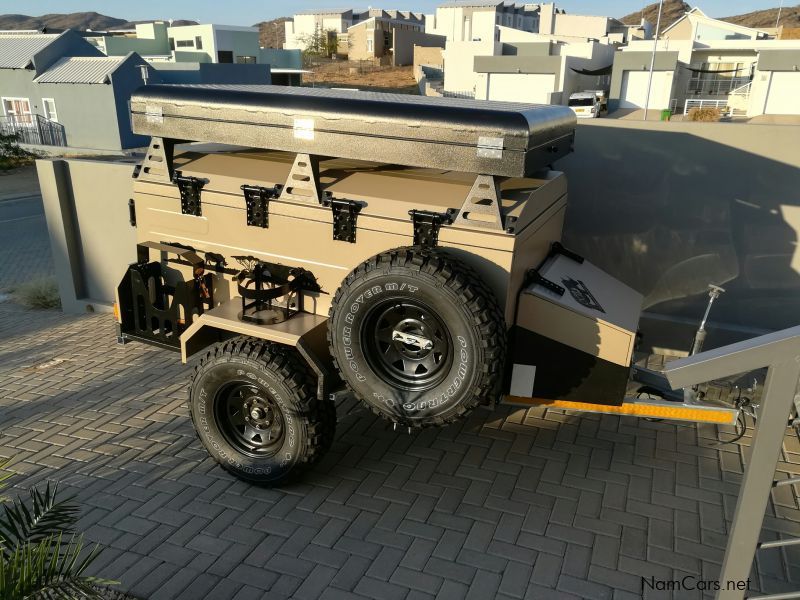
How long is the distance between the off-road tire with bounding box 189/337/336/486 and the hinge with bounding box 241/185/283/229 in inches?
32.4

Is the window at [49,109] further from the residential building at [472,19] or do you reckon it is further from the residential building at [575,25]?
the residential building at [575,25]

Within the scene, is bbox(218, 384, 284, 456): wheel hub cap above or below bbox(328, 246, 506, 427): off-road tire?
below

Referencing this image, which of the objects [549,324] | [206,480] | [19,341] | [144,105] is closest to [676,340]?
[549,324]

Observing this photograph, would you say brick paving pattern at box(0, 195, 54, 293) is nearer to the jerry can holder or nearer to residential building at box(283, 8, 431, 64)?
the jerry can holder

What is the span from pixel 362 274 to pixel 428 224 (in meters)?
0.51

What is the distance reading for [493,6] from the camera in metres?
64.1

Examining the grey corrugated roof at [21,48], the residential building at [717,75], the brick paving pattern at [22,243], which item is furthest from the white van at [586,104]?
the grey corrugated roof at [21,48]

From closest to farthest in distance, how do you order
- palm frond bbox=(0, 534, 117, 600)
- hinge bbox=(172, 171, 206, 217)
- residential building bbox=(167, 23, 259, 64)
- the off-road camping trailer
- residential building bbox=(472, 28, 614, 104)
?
palm frond bbox=(0, 534, 117, 600) → the off-road camping trailer → hinge bbox=(172, 171, 206, 217) → residential building bbox=(472, 28, 614, 104) → residential building bbox=(167, 23, 259, 64)

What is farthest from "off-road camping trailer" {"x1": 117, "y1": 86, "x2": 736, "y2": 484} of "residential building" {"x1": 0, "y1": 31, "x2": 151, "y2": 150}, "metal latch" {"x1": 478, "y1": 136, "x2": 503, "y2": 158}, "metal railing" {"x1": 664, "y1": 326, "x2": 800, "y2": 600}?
"residential building" {"x1": 0, "y1": 31, "x2": 151, "y2": 150}

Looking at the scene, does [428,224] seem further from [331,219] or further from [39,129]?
[39,129]

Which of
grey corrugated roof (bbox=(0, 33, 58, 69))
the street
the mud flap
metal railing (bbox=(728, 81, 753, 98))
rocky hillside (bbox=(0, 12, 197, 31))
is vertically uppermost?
rocky hillside (bbox=(0, 12, 197, 31))

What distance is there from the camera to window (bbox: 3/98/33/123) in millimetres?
26706

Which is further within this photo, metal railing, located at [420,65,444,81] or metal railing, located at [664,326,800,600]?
metal railing, located at [420,65,444,81]

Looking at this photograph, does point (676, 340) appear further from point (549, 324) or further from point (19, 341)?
point (19, 341)
